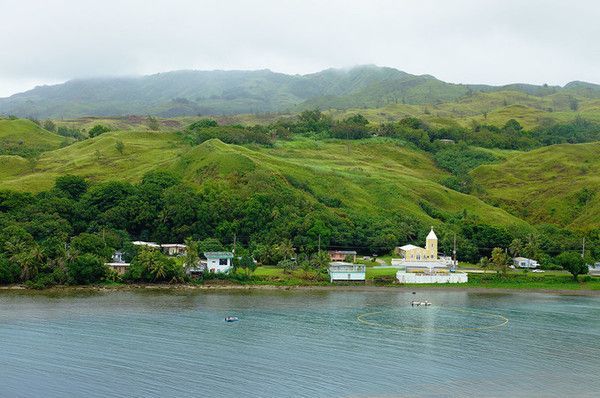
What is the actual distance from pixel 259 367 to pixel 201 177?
88.8 m

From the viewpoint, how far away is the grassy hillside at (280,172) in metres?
137

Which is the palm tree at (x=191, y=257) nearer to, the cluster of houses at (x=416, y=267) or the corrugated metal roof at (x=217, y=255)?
the corrugated metal roof at (x=217, y=255)

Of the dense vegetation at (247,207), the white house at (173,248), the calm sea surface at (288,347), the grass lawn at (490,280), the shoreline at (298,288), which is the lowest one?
the calm sea surface at (288,347)

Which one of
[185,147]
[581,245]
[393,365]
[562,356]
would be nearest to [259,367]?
[393,365]

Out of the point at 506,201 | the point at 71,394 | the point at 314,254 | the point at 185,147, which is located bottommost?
the point at 71,394

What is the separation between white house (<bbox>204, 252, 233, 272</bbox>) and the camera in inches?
3922

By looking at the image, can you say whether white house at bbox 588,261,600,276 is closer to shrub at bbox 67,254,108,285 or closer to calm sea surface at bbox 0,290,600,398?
calm sea surface at bbox 0,290,600,398

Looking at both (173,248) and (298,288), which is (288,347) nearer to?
A: (298,288)

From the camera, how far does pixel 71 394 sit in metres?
44.2

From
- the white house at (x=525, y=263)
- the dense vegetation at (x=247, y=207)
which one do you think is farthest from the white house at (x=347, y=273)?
the white house at (x=525, y=263)

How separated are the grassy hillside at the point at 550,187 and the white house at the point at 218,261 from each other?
269 feet

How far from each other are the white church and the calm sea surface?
15101 millimetres

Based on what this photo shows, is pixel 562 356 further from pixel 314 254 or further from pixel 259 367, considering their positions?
pixel 314 254

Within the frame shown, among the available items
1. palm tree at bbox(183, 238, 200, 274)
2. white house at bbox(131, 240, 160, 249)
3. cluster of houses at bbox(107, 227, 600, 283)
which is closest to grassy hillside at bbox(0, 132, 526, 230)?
cluster of houses at bbox(107, 227, 600, 283)
